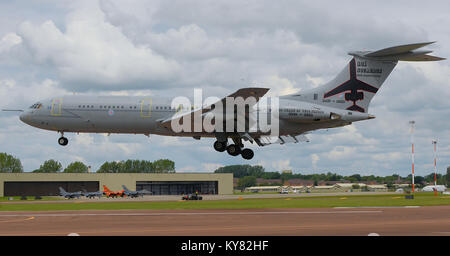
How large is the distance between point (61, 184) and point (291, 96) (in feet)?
231

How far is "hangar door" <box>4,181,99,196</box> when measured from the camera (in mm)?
100938

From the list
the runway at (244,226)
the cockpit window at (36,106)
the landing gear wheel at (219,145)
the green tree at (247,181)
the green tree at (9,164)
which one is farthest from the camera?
the green tree at (247,181)

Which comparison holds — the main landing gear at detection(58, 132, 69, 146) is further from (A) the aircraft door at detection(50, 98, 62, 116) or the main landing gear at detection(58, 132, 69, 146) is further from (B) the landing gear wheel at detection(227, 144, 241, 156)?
(B) the landing gear wheel at detection(227, 144, 241, 156)

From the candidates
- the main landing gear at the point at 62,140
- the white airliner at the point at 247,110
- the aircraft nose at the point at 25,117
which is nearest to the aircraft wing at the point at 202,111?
the white airliner at the point at 247,110

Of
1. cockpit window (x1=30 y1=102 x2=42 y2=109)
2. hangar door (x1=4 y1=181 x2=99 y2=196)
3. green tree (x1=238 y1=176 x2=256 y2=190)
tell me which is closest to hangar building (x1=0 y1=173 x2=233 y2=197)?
hangar door (x1=4 y1=181 x2=99 y2=196)

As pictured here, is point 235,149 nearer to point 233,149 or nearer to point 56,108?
point 233,149

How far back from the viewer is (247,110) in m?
42.5

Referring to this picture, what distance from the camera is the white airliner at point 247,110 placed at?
140 ft

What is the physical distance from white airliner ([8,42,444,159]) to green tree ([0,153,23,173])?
102 metres

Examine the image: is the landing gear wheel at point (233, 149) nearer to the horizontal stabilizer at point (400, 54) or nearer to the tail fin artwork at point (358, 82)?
the tail fin artwork at point (358, 82)

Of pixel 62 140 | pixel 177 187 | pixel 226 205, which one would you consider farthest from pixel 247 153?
pixel 177 187

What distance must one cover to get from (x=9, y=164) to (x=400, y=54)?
119 metres

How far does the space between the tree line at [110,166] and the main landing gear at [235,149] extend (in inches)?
3745
